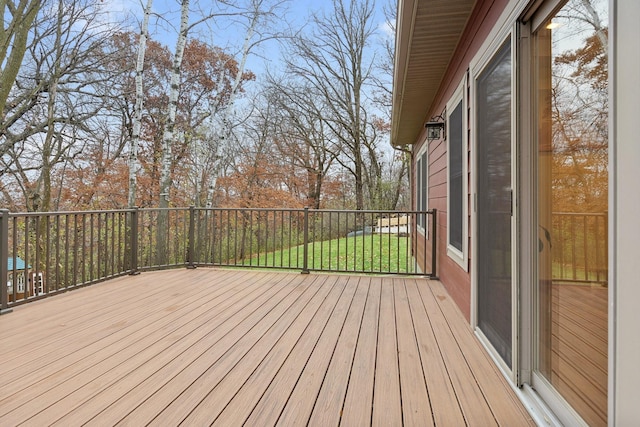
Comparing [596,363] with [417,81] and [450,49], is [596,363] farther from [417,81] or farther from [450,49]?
[417,81]

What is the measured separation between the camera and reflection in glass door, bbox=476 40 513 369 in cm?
184

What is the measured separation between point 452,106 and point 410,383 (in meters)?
2.67

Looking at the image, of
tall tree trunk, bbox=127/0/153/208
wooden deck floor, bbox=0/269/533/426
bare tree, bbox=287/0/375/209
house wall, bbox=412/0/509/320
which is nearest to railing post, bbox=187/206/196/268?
wooden deck floor, bbox=0/269/533/426

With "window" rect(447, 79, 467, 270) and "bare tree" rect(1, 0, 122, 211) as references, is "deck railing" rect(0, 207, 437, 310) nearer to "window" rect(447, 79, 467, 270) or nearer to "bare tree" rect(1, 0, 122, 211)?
"window" rect(447, 79, 467, 270)

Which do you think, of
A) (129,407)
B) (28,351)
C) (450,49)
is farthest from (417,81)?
(28,351)

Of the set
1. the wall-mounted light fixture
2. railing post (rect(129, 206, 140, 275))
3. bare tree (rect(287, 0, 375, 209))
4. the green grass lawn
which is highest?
bare tree (rect(287, 0, 375, 209))

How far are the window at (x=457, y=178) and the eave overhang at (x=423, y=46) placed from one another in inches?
17.8

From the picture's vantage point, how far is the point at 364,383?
1.73 metres

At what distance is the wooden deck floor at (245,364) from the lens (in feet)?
4.85

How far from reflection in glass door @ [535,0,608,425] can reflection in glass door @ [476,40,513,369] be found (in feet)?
0.87

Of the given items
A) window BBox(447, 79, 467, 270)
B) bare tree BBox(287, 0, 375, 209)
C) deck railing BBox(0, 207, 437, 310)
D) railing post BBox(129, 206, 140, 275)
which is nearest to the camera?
window BBox(447, 79, 467, 270)

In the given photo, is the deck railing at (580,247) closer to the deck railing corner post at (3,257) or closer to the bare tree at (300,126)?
the deck railing corner post at (3,257)

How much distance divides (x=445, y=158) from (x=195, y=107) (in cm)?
873
